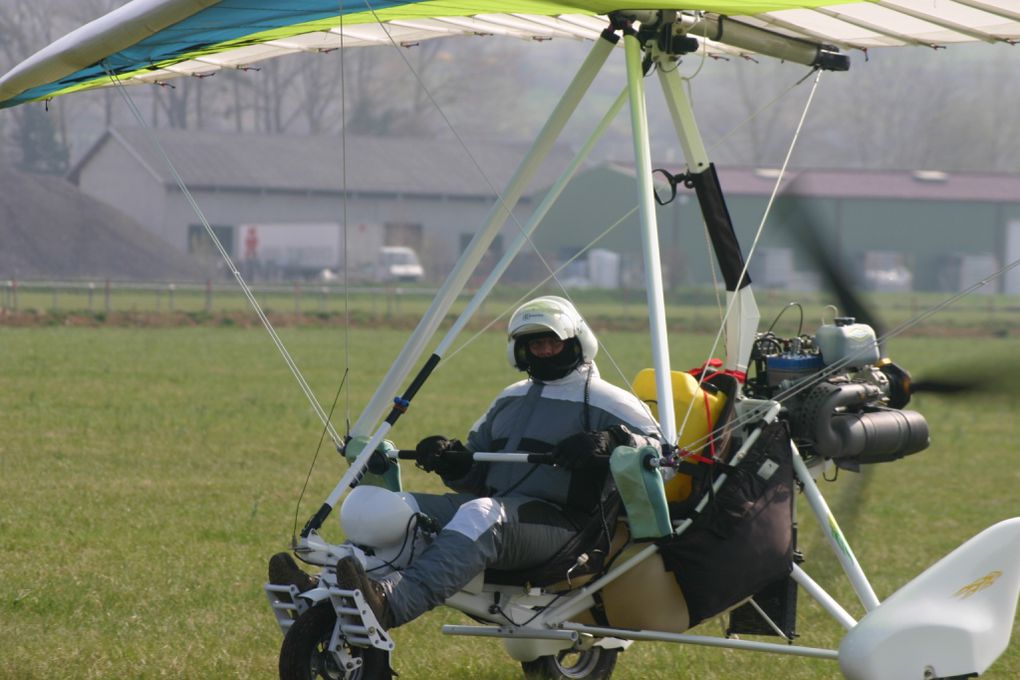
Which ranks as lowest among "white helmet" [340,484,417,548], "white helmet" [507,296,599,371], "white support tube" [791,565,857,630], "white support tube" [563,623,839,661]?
"white support tube" [563,623,839,661]

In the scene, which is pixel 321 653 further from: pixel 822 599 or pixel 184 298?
pixel 184 298

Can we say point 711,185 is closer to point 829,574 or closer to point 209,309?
point 829,574

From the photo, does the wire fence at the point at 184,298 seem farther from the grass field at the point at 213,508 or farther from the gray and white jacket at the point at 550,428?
the gray and white jacket at the point at 550,428

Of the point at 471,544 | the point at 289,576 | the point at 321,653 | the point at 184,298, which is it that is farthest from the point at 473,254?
the point at 184,298

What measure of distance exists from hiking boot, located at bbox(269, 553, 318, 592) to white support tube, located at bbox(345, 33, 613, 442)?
2.55ft

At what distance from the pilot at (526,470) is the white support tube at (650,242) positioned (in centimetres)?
16

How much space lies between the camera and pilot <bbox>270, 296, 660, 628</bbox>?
4.91 m

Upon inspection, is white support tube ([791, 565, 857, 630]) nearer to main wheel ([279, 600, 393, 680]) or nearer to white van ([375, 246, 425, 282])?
main wheel ([279, 600, 393, 680])

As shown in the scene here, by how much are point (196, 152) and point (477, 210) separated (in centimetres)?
1281

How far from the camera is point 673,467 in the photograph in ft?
16.9

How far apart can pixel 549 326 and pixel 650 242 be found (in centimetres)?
48

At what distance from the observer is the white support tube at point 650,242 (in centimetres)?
524

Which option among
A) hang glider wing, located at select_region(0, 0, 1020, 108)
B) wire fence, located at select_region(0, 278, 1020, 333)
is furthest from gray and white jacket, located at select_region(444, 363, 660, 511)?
wire fence, located at select_region(0, 278, 1020, 333)

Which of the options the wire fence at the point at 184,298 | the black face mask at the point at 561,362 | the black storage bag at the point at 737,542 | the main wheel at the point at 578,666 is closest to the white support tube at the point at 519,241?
the black face mask at the point at 561,362
